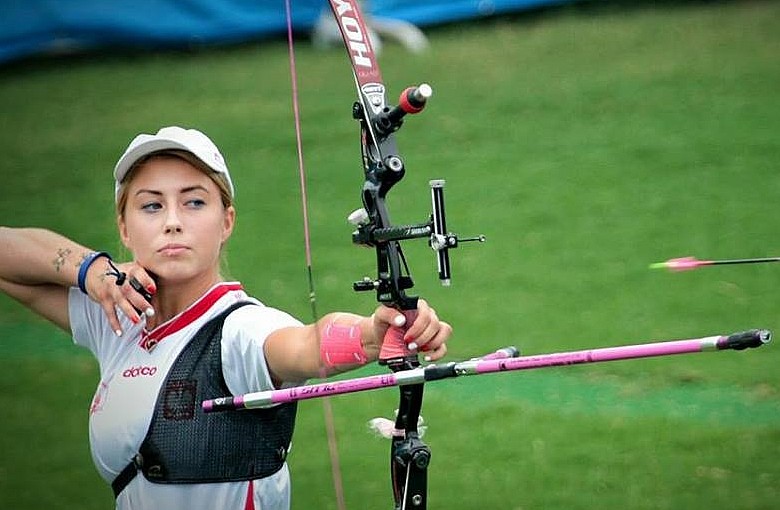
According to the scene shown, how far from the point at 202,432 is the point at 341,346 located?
1.33 feet

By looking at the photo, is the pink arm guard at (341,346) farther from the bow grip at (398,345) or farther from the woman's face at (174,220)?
the woman's face at (174,220)

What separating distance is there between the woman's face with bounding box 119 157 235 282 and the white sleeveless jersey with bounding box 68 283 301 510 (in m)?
0.09

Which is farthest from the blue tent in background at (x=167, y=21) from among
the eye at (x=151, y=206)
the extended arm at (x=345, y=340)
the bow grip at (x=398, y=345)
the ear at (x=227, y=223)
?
the bow grip at (x=398, y=345)

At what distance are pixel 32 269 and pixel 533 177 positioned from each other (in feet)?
17.1

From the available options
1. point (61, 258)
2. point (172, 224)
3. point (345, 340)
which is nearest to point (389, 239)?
point (345, 340)

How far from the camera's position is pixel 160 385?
3531 mm

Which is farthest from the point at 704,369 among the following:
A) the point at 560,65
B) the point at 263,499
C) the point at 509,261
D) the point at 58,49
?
the point at 58,49

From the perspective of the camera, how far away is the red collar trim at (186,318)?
3574 mm

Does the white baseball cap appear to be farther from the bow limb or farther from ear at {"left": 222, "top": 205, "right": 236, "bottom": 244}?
the bow limb

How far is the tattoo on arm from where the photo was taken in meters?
3.72

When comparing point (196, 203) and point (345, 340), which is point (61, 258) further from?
point (345, 340)

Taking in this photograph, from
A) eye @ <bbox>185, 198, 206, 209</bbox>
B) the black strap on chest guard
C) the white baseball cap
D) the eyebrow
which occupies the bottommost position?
the black strap on chest guard

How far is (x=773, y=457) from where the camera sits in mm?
5625

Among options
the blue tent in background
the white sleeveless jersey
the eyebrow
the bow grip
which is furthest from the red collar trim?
the blue tent in background
